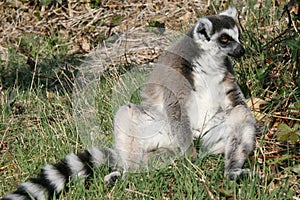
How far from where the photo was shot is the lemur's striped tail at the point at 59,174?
321cm

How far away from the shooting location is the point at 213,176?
3.22 meters

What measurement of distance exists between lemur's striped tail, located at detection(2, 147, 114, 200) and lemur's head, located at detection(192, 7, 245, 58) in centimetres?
98

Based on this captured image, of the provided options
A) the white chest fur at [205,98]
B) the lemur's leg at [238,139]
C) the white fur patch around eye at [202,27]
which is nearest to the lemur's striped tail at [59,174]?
the white chest fur at [205,98]

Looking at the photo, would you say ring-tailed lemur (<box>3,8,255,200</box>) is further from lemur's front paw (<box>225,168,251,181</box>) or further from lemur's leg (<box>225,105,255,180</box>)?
lemur's front paw (<box>225,168,251,181</box>)

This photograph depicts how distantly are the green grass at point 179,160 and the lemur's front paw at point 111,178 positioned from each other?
0.12ft

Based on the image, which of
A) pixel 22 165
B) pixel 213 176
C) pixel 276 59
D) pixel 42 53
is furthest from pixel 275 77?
pixel 42 53

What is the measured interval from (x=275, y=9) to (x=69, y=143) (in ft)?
8.51

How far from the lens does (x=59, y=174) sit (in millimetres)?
3367

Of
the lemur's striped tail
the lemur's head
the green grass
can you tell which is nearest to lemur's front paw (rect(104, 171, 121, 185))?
the green grass

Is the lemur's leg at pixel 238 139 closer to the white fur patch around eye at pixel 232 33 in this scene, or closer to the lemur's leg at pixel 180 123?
the lemur's leg at pixel 180 123

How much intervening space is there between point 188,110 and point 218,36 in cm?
54

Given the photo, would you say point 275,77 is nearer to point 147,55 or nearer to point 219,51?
point 219,51

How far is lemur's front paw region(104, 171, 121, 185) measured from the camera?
11.1ft

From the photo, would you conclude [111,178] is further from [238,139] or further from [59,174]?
[238,139]
